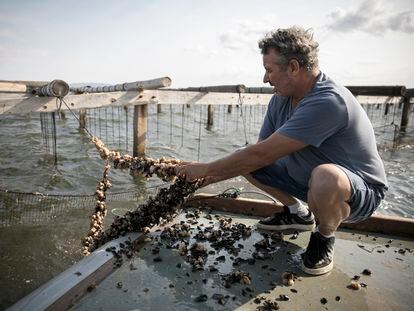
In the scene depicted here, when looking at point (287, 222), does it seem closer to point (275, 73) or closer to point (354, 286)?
point (354, 286)

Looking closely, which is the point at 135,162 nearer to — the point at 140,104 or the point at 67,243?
the point at 67,243

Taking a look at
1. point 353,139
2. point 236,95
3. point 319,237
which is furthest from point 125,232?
point 236,95

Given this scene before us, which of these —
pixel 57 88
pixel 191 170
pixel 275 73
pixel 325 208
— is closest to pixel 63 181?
pixel 57 88

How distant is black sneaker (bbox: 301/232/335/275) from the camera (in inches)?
107

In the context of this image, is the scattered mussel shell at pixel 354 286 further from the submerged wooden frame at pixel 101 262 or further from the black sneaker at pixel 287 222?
the submerged wooden frame at pixel 101 262

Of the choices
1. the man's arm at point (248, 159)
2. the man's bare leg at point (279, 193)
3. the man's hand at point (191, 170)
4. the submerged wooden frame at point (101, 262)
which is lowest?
the submerged wooden frame at point (101, 262)

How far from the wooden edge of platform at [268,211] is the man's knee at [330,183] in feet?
4.10

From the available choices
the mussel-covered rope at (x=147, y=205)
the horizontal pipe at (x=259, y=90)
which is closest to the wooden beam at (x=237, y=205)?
the mussel-covered rope at (x=147, y=205)

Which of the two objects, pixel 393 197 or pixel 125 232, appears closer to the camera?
pixel 125 232

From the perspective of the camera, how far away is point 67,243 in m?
4.55

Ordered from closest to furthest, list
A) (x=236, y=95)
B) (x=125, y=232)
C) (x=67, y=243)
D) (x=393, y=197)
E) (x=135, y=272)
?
(x=135, y=272) → (x=125, y=232) → (x=67, y=243) → (x=393, y=197) → (x=236, y=95)

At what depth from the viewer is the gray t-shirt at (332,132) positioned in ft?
8.59

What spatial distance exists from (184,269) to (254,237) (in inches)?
37.1

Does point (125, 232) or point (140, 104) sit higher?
point (140, 104)
